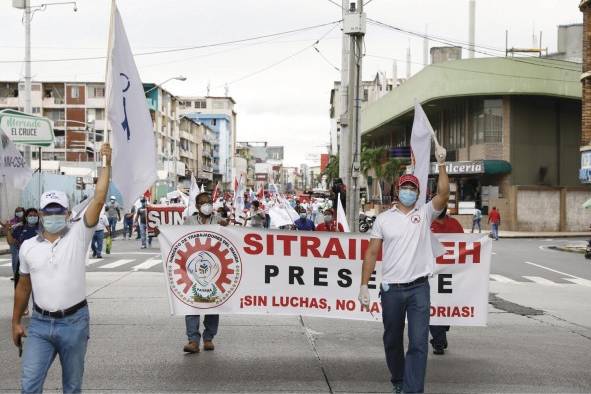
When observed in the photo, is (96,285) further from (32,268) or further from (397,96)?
(397,96)

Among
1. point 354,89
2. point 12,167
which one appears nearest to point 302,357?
point 12,167

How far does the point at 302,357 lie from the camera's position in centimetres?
809

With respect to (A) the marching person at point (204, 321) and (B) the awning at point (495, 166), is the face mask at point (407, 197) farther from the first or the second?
(B) the awning at point (495, 166)

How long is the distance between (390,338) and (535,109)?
138 ft

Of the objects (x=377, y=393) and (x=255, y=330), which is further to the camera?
(x=255, y=330)

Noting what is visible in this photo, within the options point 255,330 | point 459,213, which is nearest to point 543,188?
point 459,213

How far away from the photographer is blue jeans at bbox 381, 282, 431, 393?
5.91 meters

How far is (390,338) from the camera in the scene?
6211 millimetres

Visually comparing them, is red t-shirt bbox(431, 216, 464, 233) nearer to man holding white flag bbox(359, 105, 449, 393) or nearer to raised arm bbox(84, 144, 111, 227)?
man holding white flag bbox(359, 105, 449, 393)

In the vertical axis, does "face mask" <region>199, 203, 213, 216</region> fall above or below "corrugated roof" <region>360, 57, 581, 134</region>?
below

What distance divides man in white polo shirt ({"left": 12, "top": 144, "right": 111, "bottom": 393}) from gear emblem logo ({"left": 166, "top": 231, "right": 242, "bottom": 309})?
3158 millimetres

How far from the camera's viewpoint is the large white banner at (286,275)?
8117 mm

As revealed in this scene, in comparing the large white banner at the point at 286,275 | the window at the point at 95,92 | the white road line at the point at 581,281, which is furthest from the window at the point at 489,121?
the window at the point at 95,92

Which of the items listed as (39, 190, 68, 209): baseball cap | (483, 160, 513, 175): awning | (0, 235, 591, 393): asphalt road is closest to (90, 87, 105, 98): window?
(483, 160, 513, 175): awning
